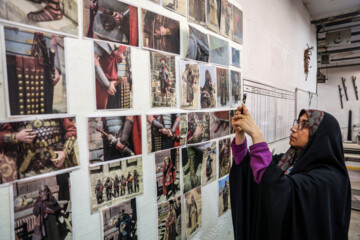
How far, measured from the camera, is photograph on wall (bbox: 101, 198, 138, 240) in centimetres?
64

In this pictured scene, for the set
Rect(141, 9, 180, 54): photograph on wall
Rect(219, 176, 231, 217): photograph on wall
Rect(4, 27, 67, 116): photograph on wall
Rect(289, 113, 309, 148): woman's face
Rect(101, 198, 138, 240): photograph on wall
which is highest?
Rect(141, 9, 180, 54): photograph on wall

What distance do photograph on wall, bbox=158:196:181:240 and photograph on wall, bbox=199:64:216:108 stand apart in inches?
18.9

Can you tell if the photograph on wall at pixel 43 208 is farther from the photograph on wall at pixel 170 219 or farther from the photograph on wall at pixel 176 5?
the photograph on wall at pixel 176 5

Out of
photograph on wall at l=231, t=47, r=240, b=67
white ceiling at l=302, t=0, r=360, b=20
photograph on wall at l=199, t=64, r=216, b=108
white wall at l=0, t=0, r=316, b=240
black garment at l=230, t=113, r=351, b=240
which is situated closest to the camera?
white wall at l=0, t=0, r=316, b=240

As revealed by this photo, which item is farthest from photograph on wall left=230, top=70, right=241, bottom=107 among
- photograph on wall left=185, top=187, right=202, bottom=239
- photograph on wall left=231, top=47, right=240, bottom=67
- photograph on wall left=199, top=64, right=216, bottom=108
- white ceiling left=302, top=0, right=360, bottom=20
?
white ceiling left=302, top=0, right=360, bottom=20

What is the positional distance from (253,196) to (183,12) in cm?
92

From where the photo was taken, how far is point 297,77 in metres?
2.61

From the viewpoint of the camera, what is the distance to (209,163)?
43.0 inches

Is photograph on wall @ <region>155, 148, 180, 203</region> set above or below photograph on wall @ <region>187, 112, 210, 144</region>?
below

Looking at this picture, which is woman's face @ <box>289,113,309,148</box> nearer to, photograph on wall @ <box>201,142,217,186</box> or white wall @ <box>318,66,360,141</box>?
photograph on wall @ <box>201,142,217,186</box>

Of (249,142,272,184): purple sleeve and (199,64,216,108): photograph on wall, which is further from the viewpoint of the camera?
(199,64,216,108): photograph on wall

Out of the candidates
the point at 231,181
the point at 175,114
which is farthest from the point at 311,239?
the point at 175,114

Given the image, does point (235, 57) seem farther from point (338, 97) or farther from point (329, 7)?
point (338, 97)

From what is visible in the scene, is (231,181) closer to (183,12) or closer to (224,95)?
(224,95)
